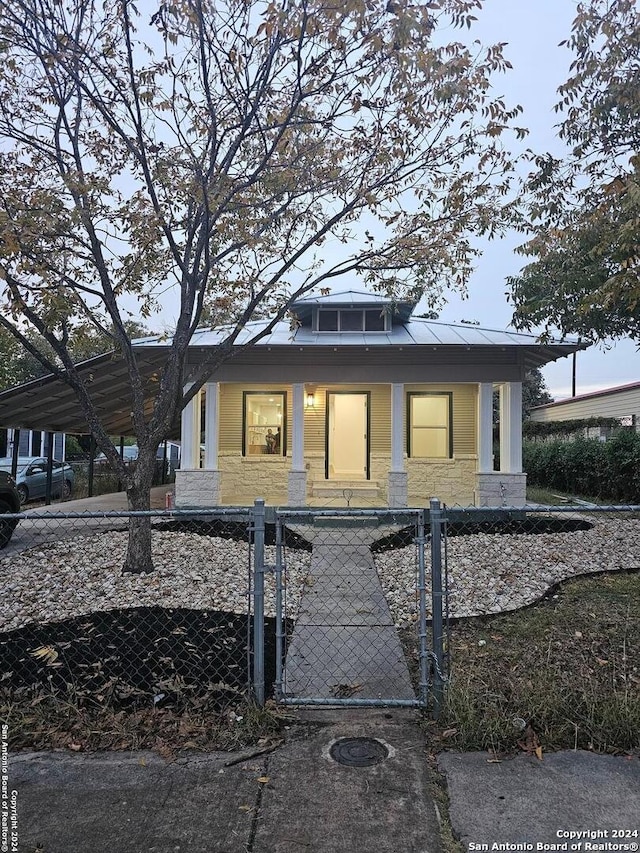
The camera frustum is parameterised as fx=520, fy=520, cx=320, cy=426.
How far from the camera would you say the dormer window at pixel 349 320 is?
11.4 metres

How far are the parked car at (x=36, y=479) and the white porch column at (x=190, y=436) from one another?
576 cm

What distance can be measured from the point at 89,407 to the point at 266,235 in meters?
3.09

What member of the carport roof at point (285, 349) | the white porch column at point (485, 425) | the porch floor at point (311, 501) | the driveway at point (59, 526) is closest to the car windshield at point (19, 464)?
the driveway at point (59, 526)

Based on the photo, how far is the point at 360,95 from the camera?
586 centimetres

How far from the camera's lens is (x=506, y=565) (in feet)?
21.3

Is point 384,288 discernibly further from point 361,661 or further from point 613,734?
point 613,734

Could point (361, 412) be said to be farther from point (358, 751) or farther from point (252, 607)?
point (358, 751)

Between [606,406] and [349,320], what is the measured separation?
12566mm

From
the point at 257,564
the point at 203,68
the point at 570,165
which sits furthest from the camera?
the point at 570,165

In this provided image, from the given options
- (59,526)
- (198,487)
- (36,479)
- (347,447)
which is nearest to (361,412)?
(347,447)

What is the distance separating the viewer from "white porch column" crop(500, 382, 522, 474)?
34.1 feet

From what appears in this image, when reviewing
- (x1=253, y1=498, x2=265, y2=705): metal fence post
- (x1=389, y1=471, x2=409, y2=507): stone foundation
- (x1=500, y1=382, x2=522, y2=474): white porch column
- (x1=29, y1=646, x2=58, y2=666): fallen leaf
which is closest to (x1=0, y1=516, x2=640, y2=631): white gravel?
(x1=29, y1=646, x2=58, y2=666): fallen leaf

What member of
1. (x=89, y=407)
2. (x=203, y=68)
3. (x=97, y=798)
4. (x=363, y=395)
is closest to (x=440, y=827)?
(x=97, y=798)

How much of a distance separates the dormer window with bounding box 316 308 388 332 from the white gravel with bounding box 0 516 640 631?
205 inches
